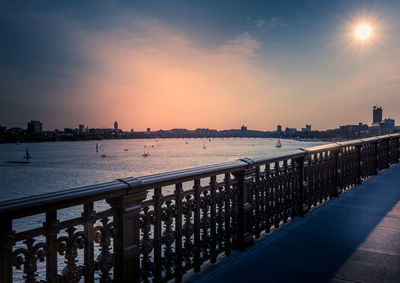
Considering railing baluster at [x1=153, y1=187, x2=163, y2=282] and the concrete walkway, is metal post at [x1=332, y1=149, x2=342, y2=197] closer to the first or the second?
the concrete walkway

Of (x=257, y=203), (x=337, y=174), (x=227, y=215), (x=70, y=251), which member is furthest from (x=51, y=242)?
(x=337, y=174)

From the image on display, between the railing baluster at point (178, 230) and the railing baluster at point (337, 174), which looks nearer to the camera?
the railing baluster at point (178, 230)

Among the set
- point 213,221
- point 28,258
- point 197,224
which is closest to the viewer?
point 28,258

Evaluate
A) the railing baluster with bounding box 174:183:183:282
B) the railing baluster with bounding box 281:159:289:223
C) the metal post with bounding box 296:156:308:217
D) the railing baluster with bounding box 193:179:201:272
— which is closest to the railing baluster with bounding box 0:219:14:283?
the railing baluster with bounding box 174:183:183:282

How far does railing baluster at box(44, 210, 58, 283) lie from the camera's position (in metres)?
2.34

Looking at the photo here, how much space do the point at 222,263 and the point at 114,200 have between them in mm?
1990

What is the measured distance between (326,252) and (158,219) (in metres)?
2.53

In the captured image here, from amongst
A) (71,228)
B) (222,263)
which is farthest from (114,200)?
(222,263)

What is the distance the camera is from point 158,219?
3.28m

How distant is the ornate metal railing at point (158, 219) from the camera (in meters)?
2.25

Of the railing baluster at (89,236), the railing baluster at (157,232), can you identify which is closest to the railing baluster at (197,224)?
the railing baluster at (157,232)

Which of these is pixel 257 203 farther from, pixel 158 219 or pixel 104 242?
pixel 104 242

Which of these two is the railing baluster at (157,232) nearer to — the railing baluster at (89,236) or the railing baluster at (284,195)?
the railing baluster at (89,236)

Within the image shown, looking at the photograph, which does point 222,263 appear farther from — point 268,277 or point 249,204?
point 249,204
